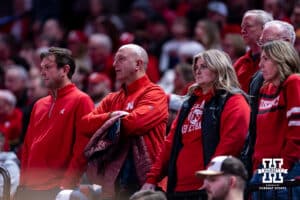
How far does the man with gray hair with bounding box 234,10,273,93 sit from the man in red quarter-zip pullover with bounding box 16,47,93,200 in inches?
62.8

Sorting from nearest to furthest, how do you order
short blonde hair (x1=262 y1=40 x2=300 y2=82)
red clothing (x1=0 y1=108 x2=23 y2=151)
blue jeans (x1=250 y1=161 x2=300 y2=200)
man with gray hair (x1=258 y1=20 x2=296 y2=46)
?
blue jeans (x1=250 y1=161 x2=300 y2=200) → short blonde hair (x1=262 y1=40 x2=300 y2=82) → man with gray hair (x1=258 y1=20 x2=296 y2=46) → red clothing (x1=0 y1=108 x2=23 y2=151)

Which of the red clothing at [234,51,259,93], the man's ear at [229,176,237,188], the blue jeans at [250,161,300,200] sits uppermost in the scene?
the red clothing at [234,51,259,93]

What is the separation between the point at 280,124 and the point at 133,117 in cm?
→ 172

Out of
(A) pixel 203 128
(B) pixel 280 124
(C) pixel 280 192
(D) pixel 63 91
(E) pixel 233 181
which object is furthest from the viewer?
(D) pixel 63 91

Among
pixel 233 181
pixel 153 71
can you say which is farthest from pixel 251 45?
pixel 153 71

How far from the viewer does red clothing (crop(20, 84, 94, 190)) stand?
11.2m

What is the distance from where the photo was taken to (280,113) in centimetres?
956

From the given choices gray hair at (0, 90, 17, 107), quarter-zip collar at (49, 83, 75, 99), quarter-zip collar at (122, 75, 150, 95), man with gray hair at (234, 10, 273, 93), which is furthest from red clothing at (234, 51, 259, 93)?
gray hair at (0, 90, 17, 107)

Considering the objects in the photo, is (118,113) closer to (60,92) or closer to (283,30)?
(60,92)

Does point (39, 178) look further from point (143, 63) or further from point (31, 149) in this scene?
point (143, 63)

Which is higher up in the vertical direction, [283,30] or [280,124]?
[283,30]

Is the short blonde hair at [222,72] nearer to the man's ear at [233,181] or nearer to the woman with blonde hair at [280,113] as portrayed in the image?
the woman with blonde hair at [280,113]

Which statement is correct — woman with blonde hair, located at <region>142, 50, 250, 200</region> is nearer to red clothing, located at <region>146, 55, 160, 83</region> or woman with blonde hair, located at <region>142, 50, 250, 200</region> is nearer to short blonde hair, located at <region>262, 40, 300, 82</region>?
short blonde hair, located at <region>262, 40, 300, 82</region>

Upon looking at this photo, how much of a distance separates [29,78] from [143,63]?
5.75 meters
